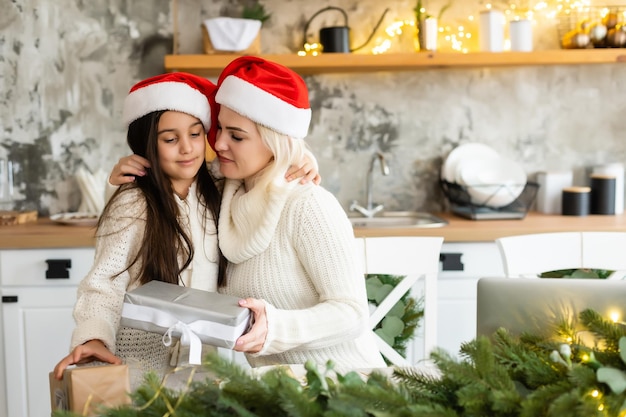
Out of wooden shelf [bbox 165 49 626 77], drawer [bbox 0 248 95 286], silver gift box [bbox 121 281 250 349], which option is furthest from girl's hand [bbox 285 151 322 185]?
wooden shelf [bbox 165 49 626 77]

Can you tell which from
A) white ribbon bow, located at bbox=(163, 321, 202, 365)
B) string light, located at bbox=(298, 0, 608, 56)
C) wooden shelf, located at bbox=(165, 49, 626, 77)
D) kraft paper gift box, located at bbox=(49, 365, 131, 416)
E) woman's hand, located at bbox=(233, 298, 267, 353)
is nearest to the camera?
kraft paper gift box, located at bbox=(49, 365, 131, 416)

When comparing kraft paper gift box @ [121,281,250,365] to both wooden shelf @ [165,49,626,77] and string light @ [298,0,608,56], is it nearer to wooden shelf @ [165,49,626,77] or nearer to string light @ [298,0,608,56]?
wooden shelf @ [165,49,626,77]

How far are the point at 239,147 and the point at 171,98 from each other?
0.64 ft

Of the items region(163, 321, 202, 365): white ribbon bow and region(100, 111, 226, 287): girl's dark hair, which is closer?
region(163, 321, 202, 365): white ribbon bow

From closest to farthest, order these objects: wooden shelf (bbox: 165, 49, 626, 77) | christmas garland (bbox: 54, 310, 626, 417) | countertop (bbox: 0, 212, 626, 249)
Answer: christmas garland (bbox: 54, 310, 626, 417)
countertop (bbox: 0, 212, 626, 249)
wooden shelf (bbox: 165, 49, 626, 77)

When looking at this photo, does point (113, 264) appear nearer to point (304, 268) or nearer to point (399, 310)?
point (304, 268)

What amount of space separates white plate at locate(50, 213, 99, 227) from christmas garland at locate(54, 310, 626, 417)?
205 cm

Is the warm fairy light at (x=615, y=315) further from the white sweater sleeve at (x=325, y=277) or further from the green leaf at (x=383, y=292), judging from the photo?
the green leaf at (x=383, y=292)

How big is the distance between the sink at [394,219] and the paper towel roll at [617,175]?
80 cm

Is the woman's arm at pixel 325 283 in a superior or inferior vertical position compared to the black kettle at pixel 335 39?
inferior

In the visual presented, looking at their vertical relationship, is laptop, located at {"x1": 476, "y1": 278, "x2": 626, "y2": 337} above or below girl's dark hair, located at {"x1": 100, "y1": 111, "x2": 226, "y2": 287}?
below

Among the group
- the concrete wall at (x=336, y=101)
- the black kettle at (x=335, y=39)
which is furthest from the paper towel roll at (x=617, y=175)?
the black kettle at (x=335, y=39)

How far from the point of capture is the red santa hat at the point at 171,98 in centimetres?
164

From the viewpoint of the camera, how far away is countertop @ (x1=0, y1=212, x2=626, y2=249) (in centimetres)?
267
